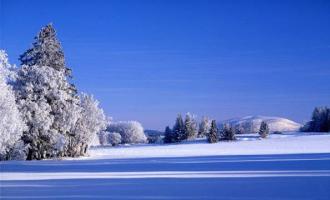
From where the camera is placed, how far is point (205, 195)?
17.2 metres

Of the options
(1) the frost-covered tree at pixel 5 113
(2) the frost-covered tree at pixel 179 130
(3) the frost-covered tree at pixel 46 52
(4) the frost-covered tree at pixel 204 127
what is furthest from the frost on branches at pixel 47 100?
(4) the frost-covered tree at pixel 204 127

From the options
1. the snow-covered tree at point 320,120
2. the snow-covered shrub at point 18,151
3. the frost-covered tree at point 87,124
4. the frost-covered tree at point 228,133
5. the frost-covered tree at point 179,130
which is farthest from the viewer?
the frost-covered tree at point 179,130

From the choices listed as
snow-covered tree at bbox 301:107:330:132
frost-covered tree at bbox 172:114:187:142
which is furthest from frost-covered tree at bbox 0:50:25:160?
snow-covered tree at bbox 301:107:330:132

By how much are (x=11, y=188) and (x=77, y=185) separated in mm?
2607

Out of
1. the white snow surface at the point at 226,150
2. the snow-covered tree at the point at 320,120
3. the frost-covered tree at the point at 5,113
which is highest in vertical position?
the snow-covered tree at the point at 320,120

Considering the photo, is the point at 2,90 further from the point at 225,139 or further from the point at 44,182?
the point at 225,139

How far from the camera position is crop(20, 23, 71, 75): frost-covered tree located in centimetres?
5344

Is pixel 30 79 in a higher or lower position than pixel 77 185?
higher

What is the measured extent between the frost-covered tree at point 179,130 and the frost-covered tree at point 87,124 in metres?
75.7

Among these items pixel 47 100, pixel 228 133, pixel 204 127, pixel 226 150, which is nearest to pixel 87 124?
pixel 47 100

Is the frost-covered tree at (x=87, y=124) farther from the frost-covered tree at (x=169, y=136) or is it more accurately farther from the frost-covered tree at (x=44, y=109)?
the frost-covered tree at (x=169, y=136)

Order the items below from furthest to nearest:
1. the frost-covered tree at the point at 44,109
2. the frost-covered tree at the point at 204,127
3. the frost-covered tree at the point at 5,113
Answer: the frost-covered tree at the point at 204,127 < the frost-covered tree at the point at 44,109 < the frost-covered tree at the point at 5,113

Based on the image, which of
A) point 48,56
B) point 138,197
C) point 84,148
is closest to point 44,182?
point 138,197

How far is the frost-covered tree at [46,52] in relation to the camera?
5344cm
